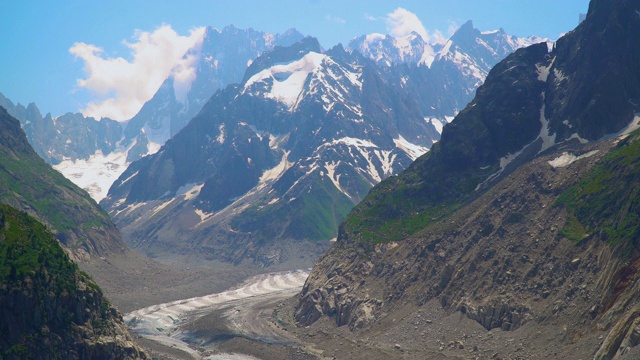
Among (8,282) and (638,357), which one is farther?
(8,282)

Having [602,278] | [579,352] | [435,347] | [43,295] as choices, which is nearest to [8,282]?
[43,295]

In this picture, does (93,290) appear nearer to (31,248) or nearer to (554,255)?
(31,248)

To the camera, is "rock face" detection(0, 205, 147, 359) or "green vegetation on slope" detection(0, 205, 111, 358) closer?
"green vegetation on slope" detection(0, 205, 111, 358)

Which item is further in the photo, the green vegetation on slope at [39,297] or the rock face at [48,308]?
the rock face at [48,308]

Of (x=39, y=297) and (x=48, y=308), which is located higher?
(x=39, y=297)

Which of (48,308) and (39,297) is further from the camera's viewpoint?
(48,308)

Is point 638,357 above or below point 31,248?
below

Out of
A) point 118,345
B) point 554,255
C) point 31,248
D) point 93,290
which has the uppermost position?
point 31,248

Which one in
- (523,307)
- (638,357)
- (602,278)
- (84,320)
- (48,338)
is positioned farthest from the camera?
(523,307)
